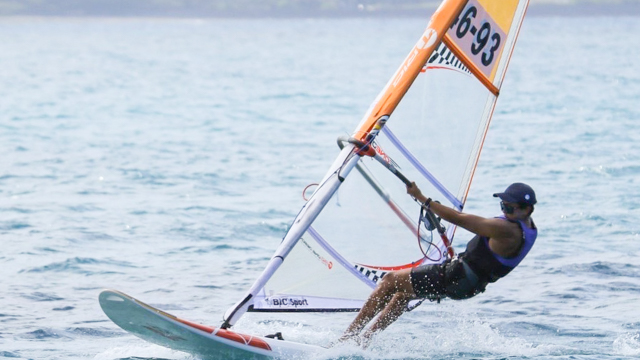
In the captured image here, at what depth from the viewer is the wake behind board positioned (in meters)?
6.66

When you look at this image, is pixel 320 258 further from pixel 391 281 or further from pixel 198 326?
pixel 198 326

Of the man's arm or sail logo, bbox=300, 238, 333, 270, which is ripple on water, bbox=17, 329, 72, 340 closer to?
sail logo, bbox=300, 238, 333, 270

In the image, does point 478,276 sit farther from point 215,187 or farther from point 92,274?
point 215,187

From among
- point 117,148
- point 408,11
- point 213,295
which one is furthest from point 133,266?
point 408,11

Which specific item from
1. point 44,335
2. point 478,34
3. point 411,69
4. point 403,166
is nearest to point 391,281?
point 403,166

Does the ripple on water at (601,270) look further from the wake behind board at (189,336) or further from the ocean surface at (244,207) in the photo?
the wake behind board at (189,336)

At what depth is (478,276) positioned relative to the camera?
23.0 feet

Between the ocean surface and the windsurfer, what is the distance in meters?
0.37

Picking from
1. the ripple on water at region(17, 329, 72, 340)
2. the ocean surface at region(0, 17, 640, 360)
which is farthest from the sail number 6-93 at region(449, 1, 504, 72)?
the ripple on water at region(17, 329, 72, 340)

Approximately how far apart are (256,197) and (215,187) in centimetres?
107

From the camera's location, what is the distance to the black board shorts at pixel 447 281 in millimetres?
7066

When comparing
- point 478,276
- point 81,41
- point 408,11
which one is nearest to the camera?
point 478,276

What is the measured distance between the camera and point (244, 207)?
1412 centimetres

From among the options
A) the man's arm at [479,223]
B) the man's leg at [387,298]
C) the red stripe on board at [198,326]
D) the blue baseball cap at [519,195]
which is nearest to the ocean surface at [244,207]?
the man's leg at [387,298]
